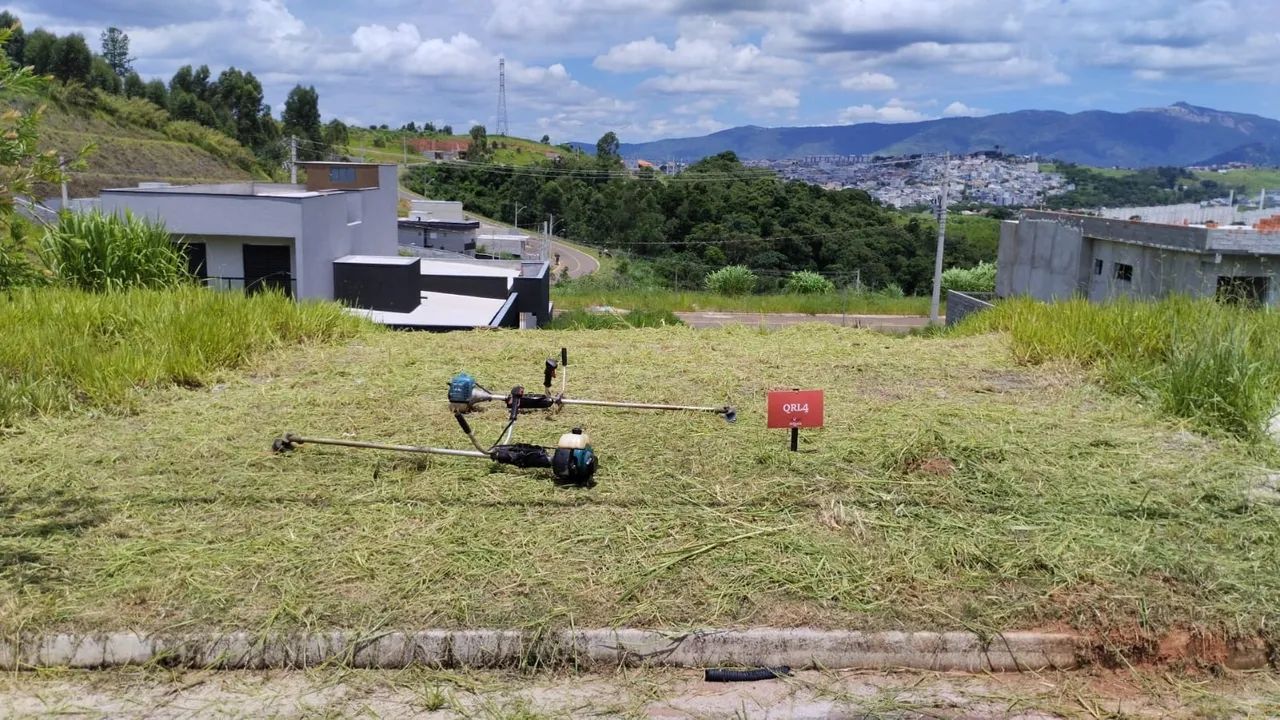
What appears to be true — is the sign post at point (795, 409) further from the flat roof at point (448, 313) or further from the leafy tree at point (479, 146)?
the leafy tree at point (479, 146)

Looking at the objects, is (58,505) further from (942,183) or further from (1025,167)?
(1025,167)

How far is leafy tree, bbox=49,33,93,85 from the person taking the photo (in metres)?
52.3

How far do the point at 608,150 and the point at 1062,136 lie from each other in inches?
3281

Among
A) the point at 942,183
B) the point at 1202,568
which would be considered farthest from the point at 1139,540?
the point at 942,183

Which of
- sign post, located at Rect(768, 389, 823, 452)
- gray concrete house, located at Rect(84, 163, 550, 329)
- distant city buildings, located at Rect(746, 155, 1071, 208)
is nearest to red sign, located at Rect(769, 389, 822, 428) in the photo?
sign post, located at Rect(768, 389, 823, 452)

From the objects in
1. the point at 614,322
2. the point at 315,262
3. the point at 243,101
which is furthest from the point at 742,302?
the point at 243,101

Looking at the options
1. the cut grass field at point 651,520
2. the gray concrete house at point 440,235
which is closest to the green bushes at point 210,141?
the gray concrete house at point 440,235

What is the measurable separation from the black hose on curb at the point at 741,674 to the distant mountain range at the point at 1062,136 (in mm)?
113202

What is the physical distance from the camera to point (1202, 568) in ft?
11.9

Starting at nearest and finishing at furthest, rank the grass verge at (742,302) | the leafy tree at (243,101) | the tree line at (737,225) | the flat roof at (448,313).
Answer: the flat roof at (448,313), the grass verge at (742,302), the tree line at (737,225), the leafy tree at (243,101)

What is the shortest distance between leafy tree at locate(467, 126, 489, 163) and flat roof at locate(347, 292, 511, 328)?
58.2m

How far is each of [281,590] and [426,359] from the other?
3777 mm

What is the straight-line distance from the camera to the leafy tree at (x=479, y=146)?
270 ft

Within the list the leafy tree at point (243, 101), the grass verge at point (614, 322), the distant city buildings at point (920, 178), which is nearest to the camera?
the grass verge at point (614, 322)
